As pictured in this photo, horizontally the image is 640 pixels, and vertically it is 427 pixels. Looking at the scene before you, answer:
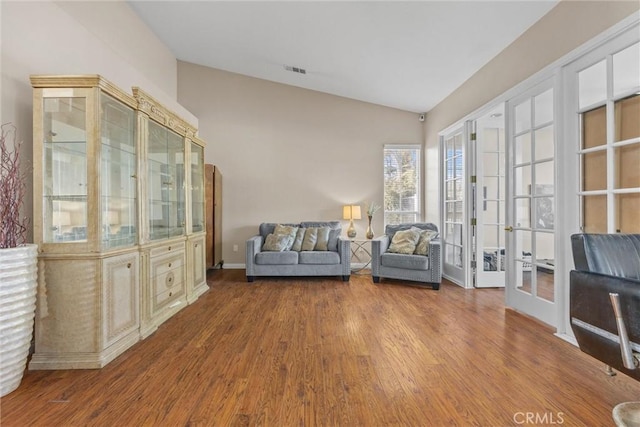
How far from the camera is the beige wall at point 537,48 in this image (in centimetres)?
217

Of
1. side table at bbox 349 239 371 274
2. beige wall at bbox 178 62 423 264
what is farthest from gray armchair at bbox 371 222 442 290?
beige wall at bbox 178 62 423 264

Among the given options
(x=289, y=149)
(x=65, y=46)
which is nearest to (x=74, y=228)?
(x=65, y=46)

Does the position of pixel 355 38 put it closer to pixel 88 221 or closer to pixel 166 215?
pixel 166 215

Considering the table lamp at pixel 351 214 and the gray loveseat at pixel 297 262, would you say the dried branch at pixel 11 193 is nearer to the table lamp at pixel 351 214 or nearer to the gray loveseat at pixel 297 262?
the gray loveseat at pixel 297 262

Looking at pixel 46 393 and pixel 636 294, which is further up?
pixel 636 294

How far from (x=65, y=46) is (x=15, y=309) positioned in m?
2.20

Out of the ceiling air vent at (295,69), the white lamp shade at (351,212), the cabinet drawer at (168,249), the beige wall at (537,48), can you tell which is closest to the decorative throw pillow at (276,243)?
the white lamp shade at (351,212)

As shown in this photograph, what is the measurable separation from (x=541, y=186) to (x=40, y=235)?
13.6 feet

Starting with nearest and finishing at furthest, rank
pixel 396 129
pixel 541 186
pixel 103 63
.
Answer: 1. pixel 541 186
2. pixel 103 63
3. pixel 396 129

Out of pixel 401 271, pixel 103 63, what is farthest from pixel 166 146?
pixel 401 271

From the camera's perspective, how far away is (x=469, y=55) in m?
3.56

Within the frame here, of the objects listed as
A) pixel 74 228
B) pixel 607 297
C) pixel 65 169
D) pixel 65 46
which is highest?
pixel 65 46

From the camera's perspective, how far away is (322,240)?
4879mm

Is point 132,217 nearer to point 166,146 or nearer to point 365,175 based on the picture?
point 166,146
